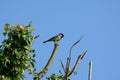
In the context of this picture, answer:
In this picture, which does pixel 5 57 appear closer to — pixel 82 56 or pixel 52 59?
pixel 52 59

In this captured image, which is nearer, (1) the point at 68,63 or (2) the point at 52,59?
(1) the point at 68,63

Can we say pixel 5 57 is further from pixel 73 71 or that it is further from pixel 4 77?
pixel 73 71

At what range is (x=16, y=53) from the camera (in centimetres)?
873

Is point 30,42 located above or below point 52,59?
above

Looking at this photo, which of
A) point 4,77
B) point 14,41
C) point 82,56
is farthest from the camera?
point 14,41

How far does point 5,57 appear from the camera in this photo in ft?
28.3

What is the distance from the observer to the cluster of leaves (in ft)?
28.4

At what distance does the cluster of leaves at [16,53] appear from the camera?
8.65 metres

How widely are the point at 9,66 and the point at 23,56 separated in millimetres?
421

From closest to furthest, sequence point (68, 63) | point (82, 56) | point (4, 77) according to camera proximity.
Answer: point (68, 63) → point (82, 56) → point (4, 77)

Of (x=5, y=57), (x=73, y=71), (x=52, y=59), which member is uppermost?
(x=5, y=57)

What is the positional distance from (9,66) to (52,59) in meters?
1.41

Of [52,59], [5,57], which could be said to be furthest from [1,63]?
[52,59]

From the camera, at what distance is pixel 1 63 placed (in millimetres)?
8648
